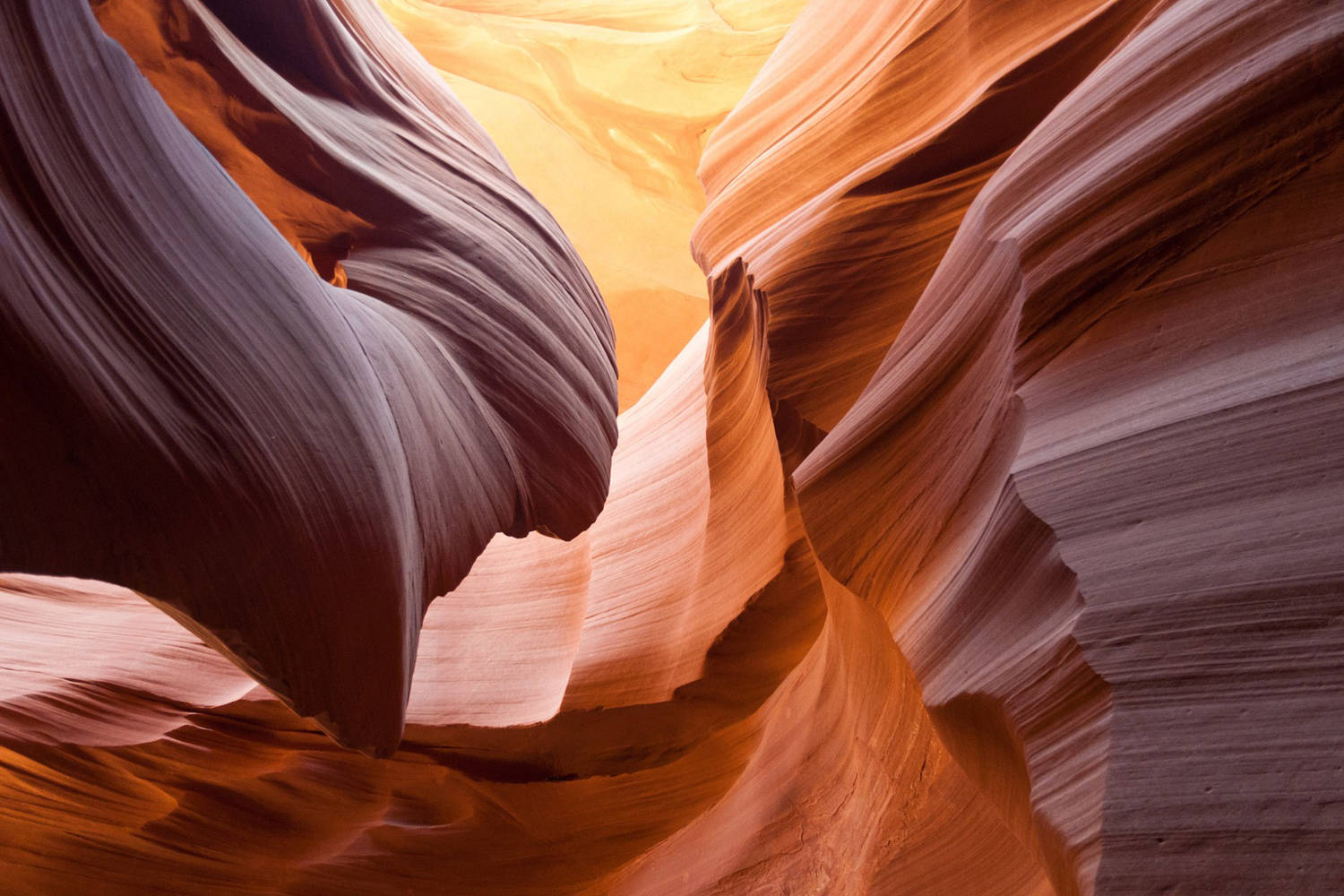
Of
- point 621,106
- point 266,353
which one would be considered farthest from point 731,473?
point 621,106

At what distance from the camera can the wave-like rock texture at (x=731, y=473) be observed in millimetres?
1242

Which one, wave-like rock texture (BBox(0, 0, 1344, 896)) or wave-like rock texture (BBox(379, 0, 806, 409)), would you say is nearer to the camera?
wave-like rock texture (BBox(0, 0, 1344, 896))

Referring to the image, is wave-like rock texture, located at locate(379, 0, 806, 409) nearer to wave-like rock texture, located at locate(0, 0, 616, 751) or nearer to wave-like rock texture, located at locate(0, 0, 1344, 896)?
wave-like rock texture, located at locate(0, 0, 1344, 896)

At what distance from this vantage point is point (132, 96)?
1375mm

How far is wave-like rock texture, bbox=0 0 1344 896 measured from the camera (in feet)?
4.08

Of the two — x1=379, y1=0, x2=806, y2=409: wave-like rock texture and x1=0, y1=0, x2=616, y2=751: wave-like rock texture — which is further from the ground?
x1=379, y1=0, x2=806, y2=409: wave-like rock texture

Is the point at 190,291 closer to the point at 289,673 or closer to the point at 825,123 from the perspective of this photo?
the point at 289,673

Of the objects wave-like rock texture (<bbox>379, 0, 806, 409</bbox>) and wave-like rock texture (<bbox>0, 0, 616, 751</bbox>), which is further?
wave-like rock texture (<bbox>379, 0, 806, 409</bbox>)

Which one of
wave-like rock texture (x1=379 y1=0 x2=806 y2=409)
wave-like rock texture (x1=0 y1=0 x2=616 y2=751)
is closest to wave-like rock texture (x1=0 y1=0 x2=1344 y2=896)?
wave-like rock texture (x1=0 y1=0 x2=616 y2=751)

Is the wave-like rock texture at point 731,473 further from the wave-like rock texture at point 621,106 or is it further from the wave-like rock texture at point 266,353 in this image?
the wave-like rock texture at point 621,106

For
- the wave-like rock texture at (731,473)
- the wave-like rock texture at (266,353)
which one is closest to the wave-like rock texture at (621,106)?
the wave-like rock texture at (731,473)

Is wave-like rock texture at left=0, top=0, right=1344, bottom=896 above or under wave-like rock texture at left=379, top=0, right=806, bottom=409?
under

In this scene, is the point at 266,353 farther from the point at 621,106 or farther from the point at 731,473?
the point at 621,106

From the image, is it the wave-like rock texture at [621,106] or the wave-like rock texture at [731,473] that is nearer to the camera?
the wave-like rock texture at [731,473]
